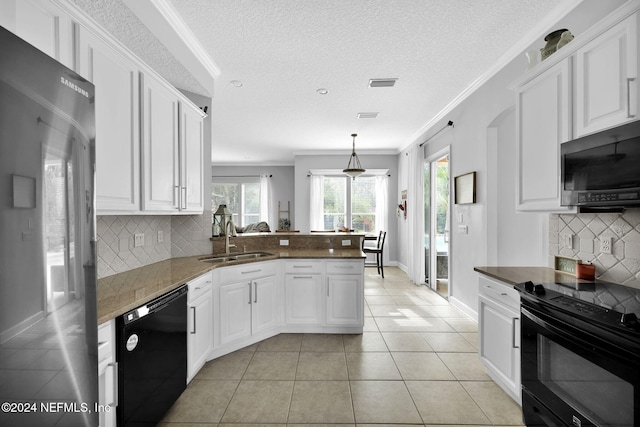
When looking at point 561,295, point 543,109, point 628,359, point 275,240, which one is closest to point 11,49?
point 628,359

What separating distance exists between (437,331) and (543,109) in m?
2.50

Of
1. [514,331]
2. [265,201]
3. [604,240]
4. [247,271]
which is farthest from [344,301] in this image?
[265,201]

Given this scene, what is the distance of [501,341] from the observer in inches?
85.5

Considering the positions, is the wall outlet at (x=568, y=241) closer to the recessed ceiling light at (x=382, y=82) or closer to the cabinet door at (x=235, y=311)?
the recessed ceiling light at (x=382, y=82)

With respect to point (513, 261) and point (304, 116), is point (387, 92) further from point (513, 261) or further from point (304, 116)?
point (513, 261)

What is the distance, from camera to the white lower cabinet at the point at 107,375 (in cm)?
138

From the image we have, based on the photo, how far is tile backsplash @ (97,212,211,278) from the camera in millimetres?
2229

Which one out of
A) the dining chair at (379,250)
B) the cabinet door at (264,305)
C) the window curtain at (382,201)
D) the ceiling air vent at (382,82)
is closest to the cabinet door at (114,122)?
the cabinet door at (264,305)

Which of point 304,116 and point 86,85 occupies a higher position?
point 304,116

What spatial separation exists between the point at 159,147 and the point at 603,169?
280 cm

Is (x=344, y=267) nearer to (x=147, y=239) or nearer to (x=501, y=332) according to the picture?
(x=501, y=332)

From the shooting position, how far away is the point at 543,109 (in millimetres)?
1994

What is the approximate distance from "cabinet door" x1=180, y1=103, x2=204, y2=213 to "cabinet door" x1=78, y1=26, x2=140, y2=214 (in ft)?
2.09

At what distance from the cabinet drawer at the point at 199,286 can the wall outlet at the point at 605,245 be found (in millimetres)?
2835
